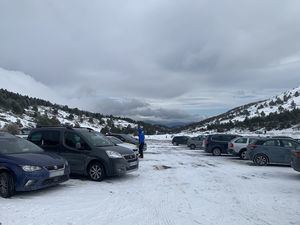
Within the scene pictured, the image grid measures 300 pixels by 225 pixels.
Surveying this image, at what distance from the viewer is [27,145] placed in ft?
36.0

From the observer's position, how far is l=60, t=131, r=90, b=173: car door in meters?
12.4

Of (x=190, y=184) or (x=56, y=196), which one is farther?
(x=190, y=184)

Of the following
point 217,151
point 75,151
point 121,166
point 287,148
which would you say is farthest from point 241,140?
point 75,151

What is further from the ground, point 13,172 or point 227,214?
point 13,172

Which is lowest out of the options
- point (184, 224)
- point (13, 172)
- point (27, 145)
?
point (184, 224)

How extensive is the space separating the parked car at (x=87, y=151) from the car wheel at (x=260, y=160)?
7.61 metres

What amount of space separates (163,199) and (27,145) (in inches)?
172

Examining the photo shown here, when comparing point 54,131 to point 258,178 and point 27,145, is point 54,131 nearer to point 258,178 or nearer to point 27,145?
point 27,145

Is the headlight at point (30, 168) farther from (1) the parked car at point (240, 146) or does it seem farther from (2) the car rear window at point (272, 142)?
(1) the parked car at point (240, 146)

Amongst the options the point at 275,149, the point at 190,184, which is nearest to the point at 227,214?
the point at 190,184

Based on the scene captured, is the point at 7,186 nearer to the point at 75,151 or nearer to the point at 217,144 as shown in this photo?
the point at 75,151

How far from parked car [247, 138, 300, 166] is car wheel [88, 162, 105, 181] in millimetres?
9135

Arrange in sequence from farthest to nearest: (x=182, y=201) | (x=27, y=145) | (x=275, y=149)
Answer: (x=275, y=149)
(x=27, y=145)
(x=182, y=201)

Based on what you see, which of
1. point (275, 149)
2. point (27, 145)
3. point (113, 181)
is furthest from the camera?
point (275, 149)
